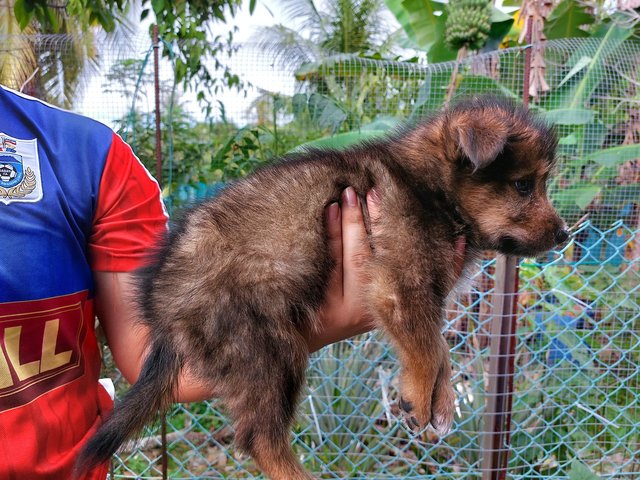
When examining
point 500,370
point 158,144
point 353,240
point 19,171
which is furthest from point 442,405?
point 158,144

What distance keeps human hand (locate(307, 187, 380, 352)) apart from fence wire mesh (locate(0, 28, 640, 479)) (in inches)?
79.3

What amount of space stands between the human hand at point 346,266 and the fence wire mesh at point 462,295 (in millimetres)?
2013

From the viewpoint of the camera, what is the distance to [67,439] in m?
1.97

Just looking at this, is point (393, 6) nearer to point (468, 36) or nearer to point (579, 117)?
point (468, 36)

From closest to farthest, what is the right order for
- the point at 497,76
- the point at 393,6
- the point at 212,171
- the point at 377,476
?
the point at 377,476
the point at 212,171
the point at 497,76
the point at 393,6

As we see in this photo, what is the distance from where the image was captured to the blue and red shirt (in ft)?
6.16

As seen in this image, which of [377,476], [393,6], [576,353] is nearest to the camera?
[377,476]

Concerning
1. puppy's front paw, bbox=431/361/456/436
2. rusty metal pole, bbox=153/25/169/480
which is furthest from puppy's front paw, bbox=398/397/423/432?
rusty metal pole, bbox=153/25/169/480

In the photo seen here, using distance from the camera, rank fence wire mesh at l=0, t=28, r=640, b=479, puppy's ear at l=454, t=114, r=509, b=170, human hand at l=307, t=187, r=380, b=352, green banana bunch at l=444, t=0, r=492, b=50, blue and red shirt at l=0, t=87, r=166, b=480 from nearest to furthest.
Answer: blue and red shirt at l=0, t=87, r=166, b=480 → puppy's ear at l=454, t=114, r=509, b=170 → human hand at l=307, t=187, r=380, b=352 → fence wire mesh at l=0, t=28, r=640, b=479 → green banana bunch at l=444, t=0, r=492, b=50

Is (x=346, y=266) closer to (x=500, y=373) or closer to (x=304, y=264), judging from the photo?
(x=304, y=264)

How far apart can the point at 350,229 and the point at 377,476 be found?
10.3 feet

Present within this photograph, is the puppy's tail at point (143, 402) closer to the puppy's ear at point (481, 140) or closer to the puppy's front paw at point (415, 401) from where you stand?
the puppy's front paw at point (415, 401)

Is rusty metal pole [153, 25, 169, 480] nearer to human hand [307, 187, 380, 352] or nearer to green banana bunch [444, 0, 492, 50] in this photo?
human hand [307, 187, 380, 352]

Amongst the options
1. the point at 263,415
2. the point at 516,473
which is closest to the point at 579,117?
the point at 516,473
